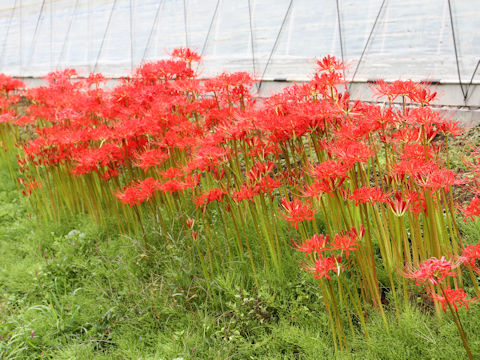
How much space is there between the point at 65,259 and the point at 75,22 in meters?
9.89

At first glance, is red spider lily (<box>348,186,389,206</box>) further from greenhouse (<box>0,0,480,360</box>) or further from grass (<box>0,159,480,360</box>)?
grass (<box>0,159,480,360</box>)

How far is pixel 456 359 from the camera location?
2381 millimetres

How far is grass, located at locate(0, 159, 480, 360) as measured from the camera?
8.82ft

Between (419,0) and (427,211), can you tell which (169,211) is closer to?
(427,211)

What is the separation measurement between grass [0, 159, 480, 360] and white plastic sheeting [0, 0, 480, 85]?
3.45 metres

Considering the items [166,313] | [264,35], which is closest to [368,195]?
[166,313]

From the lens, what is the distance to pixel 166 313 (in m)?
3.54

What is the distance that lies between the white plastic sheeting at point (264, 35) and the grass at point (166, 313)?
11.3 feet

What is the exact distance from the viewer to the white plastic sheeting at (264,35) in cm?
606

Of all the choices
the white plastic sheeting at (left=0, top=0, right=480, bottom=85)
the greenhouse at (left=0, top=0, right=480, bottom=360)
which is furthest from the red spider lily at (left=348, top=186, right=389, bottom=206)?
the white plastic sheeting at (left=0, top=0, right=480, bottom=85)

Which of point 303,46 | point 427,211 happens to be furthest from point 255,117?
point 303,46

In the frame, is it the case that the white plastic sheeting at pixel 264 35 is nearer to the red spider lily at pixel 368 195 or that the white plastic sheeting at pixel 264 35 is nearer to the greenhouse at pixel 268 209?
the greenhouse at pixel 268 209

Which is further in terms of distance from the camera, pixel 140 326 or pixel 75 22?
pixel 75 22

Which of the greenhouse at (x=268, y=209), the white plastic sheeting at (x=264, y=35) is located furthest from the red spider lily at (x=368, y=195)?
the white plastic sheeting at (x=264, y=35)
